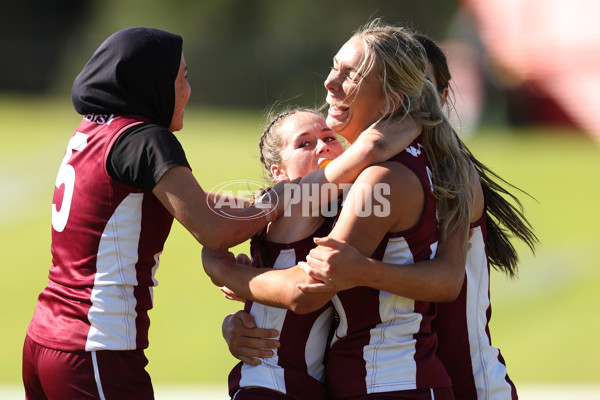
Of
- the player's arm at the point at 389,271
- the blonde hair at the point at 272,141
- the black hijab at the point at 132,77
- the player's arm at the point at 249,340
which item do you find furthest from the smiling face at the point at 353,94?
the player's arm at the point at 249,340

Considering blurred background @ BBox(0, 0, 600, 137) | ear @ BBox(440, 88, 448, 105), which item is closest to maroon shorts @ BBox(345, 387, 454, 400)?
ear @ BBox(440, 88, 448, 105)

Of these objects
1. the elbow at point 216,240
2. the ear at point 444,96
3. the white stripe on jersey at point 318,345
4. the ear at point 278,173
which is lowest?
the white stripe on jersey at point 318,345

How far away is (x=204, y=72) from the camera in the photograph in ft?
77.7

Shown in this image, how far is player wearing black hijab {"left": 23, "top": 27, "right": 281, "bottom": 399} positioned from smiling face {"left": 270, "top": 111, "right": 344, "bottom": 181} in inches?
13.6

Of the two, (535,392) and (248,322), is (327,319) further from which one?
(535,392)

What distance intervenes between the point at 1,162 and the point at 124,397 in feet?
51.0

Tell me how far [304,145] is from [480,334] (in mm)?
951

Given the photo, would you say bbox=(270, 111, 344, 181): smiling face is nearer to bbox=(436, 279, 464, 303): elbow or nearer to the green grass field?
bbox=(436, 279, 464, 303): elbow

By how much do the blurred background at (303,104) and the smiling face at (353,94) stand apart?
7.32 feet

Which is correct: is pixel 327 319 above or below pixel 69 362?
above

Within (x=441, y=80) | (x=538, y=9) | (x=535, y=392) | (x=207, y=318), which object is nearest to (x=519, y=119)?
(x=538, y=9)

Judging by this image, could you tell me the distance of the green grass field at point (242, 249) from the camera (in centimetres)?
718

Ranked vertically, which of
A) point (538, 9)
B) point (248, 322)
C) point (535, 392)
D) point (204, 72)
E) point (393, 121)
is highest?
point (538, 9)

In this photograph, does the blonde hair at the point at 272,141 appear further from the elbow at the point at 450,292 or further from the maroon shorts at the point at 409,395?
the maroon shorts at the point at 409,395
